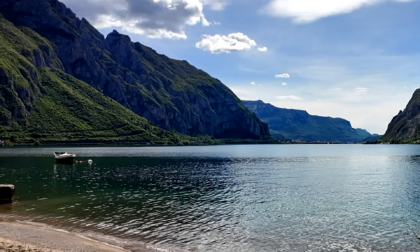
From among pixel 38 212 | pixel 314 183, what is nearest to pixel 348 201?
pixel 314 183

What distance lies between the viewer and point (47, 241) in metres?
30.6

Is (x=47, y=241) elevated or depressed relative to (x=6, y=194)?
depressed

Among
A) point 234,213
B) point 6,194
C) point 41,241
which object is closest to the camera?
point 41,241

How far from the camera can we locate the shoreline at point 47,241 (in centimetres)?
2756

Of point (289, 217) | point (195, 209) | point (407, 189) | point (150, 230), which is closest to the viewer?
point (150, 230)

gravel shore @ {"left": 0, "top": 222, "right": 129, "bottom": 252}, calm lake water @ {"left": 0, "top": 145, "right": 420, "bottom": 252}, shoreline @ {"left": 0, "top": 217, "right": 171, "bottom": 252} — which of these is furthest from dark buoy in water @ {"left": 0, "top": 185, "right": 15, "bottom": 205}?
gravel shore @ {"left": 0, "top": 222, "right": 129, "bottom": 252}

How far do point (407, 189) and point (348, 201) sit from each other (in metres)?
20.8

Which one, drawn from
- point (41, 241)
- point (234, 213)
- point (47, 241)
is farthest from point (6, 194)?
point (234, 213)

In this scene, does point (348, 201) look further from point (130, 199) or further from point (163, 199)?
point (130, 199)

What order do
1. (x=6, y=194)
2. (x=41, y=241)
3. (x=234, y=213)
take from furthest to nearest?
(x=6, y=194) → (x=234, y=213) → (x=41, y=241)

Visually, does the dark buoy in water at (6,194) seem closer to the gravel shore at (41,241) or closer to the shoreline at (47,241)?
the shoreline at (47,241)

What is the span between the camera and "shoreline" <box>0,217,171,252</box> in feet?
90.4

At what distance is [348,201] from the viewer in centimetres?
5609

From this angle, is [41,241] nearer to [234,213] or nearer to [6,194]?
[234,213]
